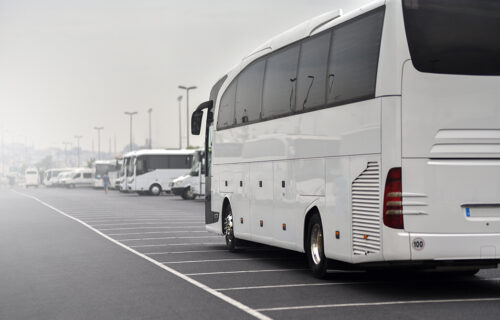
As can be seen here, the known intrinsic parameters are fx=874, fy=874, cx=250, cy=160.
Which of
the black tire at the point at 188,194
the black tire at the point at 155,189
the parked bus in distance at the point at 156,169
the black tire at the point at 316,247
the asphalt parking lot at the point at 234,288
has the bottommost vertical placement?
the asphalt parking lot at the point at 234,288

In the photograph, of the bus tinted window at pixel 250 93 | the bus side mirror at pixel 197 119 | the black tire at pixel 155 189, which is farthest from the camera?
the black tire at pixel 155 189

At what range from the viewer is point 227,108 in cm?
1684

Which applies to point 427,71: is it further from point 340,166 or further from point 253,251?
point 253,251

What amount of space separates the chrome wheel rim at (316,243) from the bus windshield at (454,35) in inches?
124

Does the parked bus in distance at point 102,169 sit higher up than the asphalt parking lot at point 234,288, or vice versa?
the parked bus in distance at point 102,169

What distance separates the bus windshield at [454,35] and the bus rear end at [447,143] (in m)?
0.01

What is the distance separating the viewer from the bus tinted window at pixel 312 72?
1186cm

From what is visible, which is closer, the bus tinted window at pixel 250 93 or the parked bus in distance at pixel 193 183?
the bus tinted window at pixel 250 93

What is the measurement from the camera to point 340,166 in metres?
11.1

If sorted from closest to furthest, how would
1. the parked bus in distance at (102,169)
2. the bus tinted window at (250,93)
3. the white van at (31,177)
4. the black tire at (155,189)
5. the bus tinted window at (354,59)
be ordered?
the bus tinted window at (354,59), the bus tinted window at (250,93), the black tire at (155,189), the parked bus in distance at (102,169), the white van at (31,177)

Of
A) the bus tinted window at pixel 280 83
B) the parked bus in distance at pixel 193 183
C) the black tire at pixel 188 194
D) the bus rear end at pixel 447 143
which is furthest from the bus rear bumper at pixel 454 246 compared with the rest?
the black tire at pixel 188 194

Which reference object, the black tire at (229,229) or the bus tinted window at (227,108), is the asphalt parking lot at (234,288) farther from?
the bus tinted window at (227,108)

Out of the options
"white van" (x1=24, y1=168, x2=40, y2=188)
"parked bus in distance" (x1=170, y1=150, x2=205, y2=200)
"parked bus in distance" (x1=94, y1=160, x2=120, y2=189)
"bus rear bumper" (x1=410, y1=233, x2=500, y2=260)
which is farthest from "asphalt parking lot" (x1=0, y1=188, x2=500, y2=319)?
"white van" (x1=24, y1=168, x2=40, y2=188)

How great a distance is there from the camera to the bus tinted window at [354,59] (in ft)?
33.7
